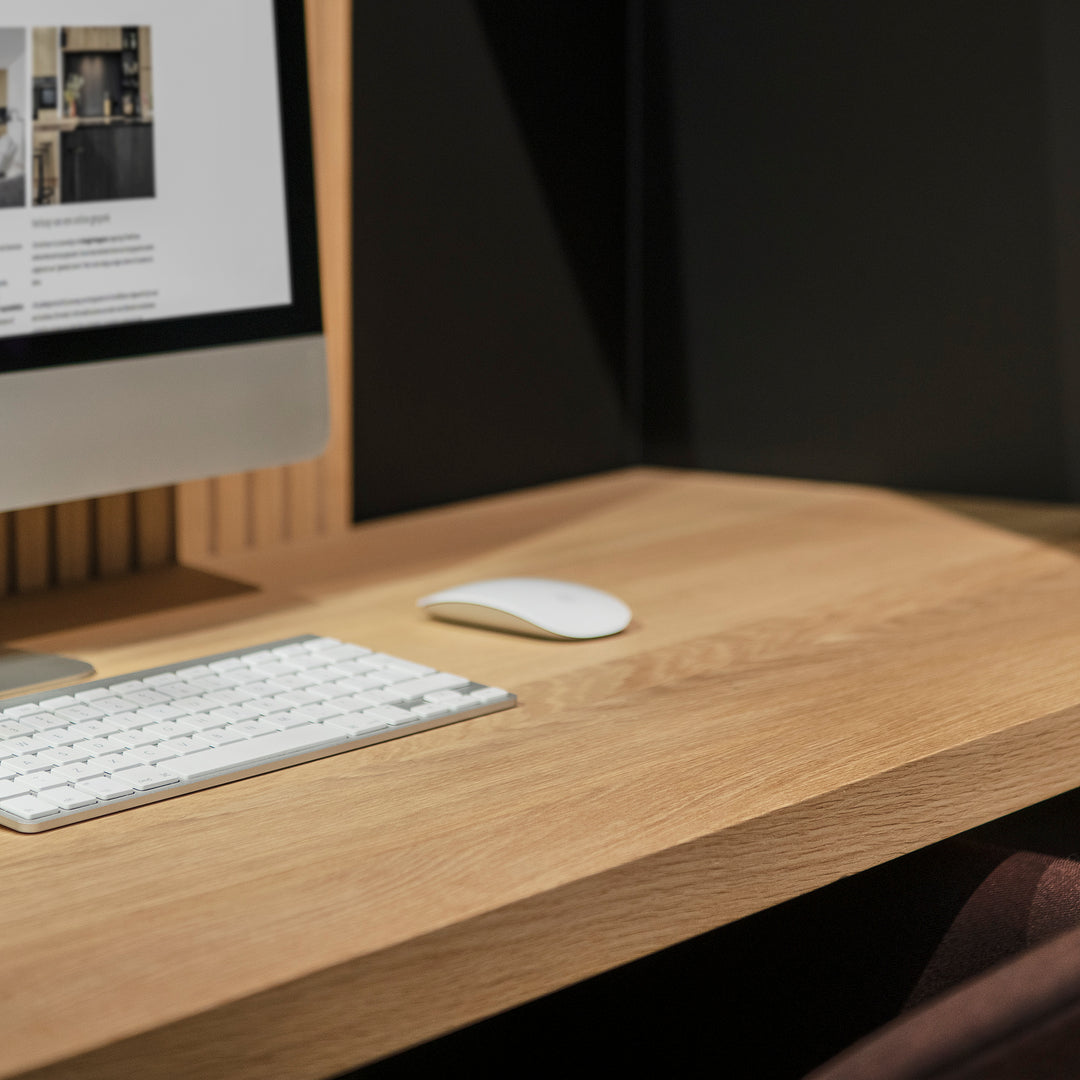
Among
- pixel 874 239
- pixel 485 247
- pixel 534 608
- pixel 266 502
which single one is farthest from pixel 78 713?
pixel 874 239

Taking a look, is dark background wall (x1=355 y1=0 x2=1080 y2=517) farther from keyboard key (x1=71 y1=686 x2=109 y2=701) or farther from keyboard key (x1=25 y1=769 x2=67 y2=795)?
keyboard key (x1=25 y1=769 x2=67 y2=795)

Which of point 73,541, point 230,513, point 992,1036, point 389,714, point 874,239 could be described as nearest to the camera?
point 992,1036

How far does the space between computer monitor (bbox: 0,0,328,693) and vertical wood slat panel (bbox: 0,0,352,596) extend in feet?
0.54

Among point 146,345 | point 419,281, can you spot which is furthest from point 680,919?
point 419,281

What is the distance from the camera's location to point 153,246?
2.75 feet

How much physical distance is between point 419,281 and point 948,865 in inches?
27.7

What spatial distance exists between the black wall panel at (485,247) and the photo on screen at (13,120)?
1.54 ft

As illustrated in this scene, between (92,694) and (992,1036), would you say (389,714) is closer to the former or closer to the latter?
(92,694)

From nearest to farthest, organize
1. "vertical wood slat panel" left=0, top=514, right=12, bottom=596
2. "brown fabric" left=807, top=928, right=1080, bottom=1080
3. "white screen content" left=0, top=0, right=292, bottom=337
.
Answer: "brown fabric" left=807, top=928, right=1080, bottom=1080
"white screen content" left=0, top=0, right=292, bottom=337
"vertical wood slat panel" left=0, top=514, right=12, bottom=596

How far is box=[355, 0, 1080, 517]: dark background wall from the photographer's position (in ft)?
4.07

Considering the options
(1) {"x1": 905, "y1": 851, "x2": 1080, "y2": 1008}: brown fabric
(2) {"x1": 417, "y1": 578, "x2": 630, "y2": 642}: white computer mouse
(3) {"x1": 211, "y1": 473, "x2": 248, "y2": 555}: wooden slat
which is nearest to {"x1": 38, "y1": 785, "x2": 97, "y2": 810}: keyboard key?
(2) {"x1": 417, "y1": 578, "x2": 630, "y2": 642}: white computer mouse

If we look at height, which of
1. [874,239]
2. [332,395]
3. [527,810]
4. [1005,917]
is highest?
[874,239]

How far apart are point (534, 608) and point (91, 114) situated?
360mm

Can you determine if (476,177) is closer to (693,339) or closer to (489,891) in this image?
(693,339)
